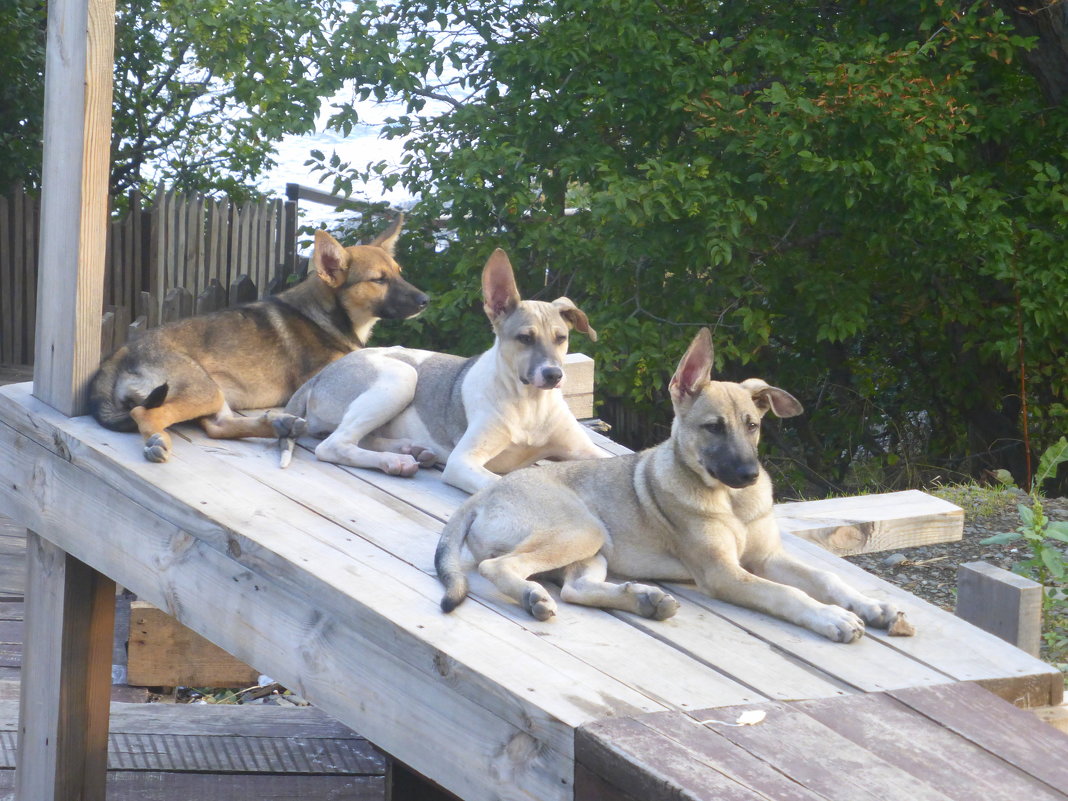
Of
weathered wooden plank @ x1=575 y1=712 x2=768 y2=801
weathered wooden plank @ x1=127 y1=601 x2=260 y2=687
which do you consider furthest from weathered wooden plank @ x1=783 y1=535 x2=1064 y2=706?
weathered wooden plank @ x1=127 y1=601 x2=260 y2=687

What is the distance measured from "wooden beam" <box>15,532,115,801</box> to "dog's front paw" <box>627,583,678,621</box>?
218 centimetres

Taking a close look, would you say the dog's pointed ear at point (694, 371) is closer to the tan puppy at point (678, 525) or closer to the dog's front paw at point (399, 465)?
the tan puppy at point (678, 525)

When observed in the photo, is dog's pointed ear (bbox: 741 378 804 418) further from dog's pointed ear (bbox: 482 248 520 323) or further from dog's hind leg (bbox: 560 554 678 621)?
dog's pointed ear (bbox: 482 248 520 323)

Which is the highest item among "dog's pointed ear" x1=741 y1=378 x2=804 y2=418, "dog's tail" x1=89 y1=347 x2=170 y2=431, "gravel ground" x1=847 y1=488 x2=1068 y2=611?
"dog's pointed ear" x1=741 y1=378 x2=804 y2=418

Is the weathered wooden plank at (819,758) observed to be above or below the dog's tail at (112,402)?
below

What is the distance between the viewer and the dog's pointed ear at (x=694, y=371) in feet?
11.9

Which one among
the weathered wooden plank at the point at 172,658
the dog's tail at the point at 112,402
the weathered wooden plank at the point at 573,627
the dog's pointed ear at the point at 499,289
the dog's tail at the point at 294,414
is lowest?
the weathered wooden plank at the point at 172,658

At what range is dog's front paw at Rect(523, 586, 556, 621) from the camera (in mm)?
3117

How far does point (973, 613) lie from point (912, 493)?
78 cm

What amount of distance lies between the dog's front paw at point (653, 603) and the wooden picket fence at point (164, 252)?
7564 millimetres

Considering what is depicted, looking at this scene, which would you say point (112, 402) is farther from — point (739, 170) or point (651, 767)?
point (739, 170)

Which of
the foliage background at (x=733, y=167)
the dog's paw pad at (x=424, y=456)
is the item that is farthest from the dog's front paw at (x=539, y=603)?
the foliage background at (x=733, y=167)

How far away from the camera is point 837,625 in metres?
3.22

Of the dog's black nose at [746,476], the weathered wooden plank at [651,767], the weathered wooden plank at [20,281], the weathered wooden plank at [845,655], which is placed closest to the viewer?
the weathered wooden plank at [651,767]
